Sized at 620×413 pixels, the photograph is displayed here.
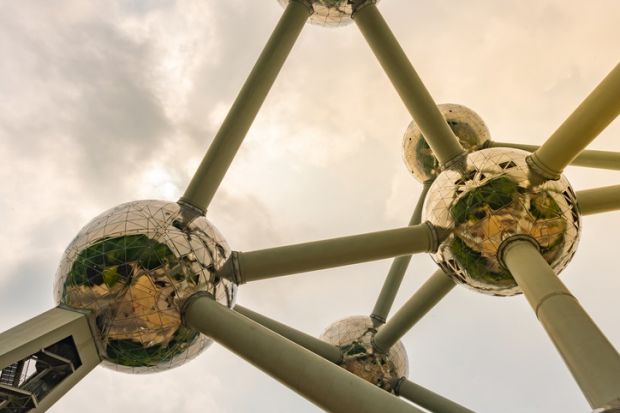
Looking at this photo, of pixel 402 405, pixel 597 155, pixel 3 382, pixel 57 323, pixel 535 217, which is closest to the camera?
pixel 402 405

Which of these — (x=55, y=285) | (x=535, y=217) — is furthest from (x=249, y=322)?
(x=535, y=217)

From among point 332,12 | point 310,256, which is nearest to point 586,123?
point 310,256

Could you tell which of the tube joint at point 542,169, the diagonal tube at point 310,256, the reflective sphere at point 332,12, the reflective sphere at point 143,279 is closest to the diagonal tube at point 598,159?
the tube joint at point 542,169

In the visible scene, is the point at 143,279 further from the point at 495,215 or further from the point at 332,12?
the point at 332,12

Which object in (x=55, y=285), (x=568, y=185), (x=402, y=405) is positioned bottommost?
(x=402, y=405)

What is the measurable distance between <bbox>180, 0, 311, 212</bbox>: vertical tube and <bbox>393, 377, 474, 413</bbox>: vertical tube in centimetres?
506

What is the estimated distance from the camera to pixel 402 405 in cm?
303

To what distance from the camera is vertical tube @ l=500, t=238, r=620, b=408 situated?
3.10m

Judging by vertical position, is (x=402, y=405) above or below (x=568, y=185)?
below

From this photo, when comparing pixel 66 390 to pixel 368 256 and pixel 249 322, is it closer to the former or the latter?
pixel 249 322

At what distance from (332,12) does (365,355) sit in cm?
558

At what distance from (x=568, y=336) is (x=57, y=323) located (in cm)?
392

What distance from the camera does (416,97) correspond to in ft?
18.9

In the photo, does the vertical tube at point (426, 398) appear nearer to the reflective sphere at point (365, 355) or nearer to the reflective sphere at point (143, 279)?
the reflective sphere at point (365, 355)
